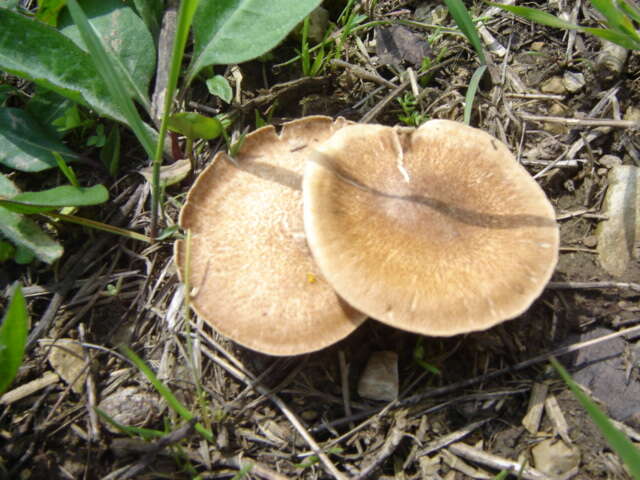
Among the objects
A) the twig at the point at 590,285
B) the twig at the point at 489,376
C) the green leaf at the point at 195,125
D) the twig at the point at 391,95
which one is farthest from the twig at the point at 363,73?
the twig at the point at 489,376

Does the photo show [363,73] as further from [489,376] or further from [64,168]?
[489,376]

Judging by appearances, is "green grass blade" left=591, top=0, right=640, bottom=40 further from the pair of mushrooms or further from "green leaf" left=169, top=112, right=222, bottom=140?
"green leaf" left=169, top=112, right=222, bottom=140

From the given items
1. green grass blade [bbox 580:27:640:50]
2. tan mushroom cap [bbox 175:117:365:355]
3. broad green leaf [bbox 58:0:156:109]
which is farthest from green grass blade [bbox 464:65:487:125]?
broad green leaf [bbox 58:0:156:109]

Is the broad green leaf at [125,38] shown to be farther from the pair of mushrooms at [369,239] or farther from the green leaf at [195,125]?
the pair of mushrooms at [369,239]

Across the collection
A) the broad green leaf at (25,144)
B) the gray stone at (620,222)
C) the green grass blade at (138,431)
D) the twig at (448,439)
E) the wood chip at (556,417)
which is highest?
the broad green leaf at (25,144)

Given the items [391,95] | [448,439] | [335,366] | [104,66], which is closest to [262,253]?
[335,366]
